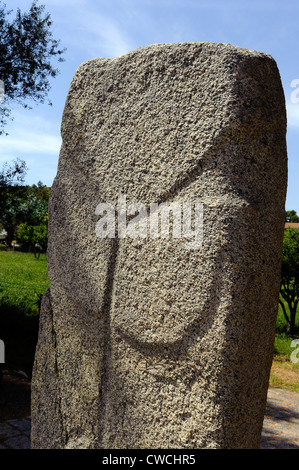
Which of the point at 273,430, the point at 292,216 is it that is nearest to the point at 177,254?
the point at 273,430

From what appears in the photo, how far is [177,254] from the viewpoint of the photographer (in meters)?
1.69

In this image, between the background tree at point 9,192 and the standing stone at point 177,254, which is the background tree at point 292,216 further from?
the standing stone at point 177,254

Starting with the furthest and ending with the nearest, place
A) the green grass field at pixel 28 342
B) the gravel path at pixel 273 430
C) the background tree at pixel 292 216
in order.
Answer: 1. the background tree at pixel 292 216
2. the green grass field at pixel 28 342
3. the gravel path at pixel 273 430

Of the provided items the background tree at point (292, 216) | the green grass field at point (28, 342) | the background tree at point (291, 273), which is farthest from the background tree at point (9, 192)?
the background tree at point (292, 216)

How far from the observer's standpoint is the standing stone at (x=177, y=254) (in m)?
1.60

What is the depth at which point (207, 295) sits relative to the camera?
5.25ft

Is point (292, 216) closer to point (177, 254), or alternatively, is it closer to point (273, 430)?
point (273, 430)

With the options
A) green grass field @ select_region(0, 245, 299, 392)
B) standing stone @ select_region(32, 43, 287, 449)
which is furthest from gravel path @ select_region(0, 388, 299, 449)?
standing stone @ select_region(32, 43, 287, 449)

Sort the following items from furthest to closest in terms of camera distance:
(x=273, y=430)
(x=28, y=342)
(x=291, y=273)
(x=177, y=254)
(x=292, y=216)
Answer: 1. (x=292, y=216)
2. (x=291, y=273)
3. (x=28, y=342)
4. (x=273, y=430)
5. (x=177, y=254)

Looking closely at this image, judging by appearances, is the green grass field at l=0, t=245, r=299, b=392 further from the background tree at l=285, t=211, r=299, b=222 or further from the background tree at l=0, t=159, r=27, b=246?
the background tree at l=285, t=211, r=299, b=222

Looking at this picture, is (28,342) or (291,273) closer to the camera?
(28,342)

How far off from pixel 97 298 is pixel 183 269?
0.53 meters

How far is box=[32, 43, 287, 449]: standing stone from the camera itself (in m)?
1.60

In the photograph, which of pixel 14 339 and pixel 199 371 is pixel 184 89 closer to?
pixel 199 371
